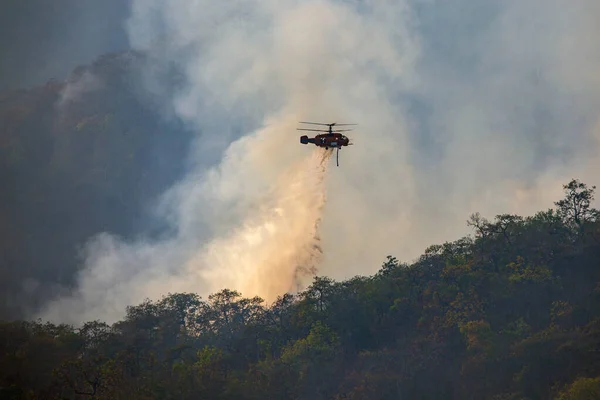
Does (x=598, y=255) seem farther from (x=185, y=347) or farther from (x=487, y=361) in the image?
(x=185, y=347)

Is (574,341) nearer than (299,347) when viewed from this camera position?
Yes

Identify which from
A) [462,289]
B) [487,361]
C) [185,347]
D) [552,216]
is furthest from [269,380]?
[552,216]

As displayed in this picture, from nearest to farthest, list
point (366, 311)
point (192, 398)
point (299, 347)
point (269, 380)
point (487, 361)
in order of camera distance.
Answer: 1. point (192, 398)
2. point (269, 380)
3. point (487, 361)
4. point (299, 347)
5. point (366, 311)

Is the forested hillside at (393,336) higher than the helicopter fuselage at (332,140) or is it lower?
lower

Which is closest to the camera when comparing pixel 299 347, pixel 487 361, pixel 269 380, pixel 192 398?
pixel 192 398

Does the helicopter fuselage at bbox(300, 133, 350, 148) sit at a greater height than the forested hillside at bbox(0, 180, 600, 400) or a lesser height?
greater

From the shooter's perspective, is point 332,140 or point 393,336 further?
point 393,336

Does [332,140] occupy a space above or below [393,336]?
above

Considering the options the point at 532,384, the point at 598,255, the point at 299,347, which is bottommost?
the point at 532,384
